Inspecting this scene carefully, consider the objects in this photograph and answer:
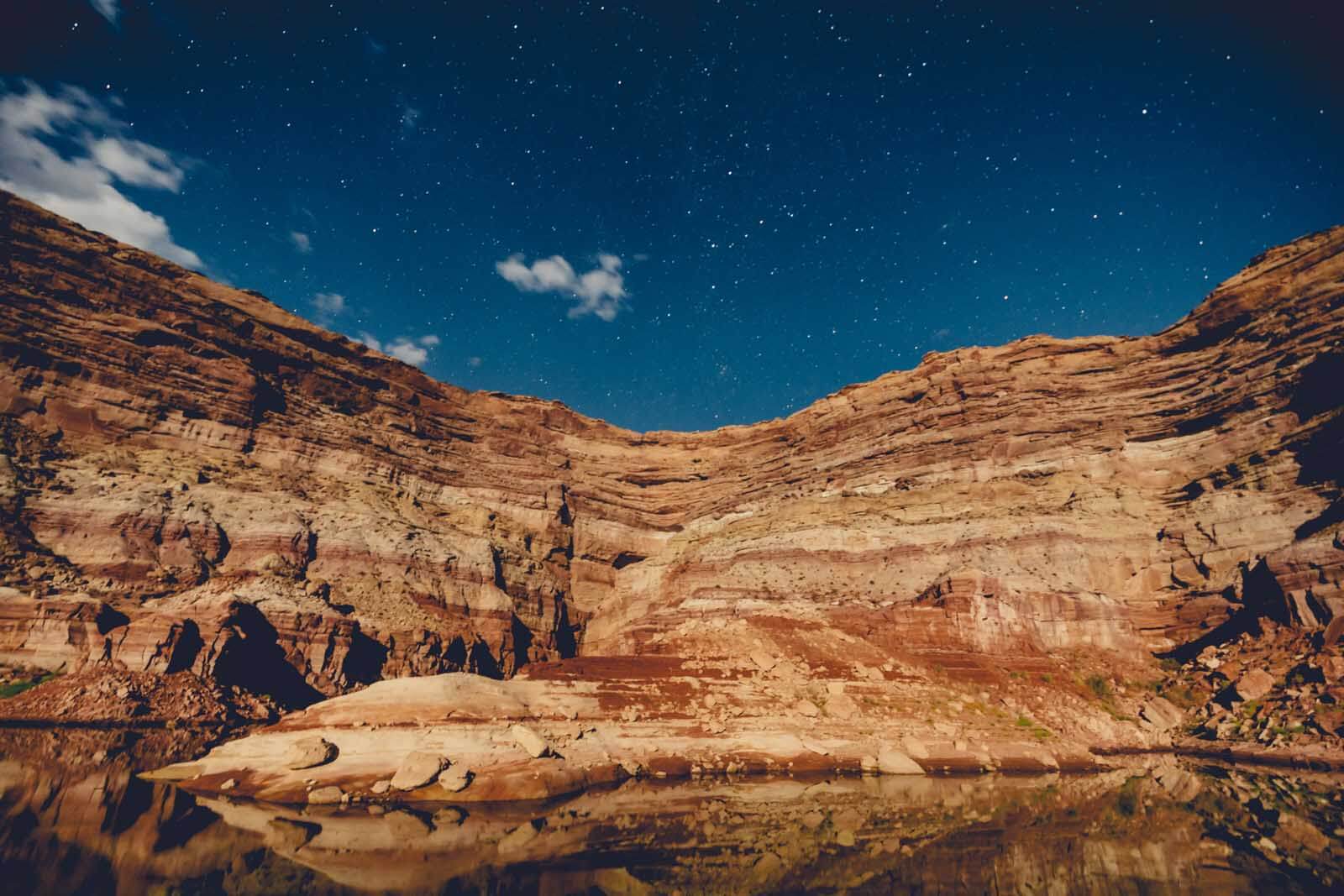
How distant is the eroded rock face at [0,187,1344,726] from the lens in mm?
33531

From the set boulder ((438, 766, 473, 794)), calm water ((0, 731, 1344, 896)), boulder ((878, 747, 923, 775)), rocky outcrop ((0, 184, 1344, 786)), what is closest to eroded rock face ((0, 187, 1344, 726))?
rocky outcrop ((0, 184, 1344, 786))

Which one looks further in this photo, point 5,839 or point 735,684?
point 735,684

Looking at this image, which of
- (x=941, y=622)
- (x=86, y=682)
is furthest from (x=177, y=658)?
(x=941, y=622)

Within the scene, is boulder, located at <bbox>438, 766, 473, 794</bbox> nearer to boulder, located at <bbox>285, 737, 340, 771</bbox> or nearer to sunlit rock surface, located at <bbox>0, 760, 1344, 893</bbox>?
sunlit rock surface, located at <bbox>0, 760, 1344, 893</bbox>

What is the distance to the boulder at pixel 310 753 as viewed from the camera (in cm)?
1803

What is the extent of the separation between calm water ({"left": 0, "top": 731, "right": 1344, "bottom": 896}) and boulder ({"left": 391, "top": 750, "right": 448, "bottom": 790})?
1.57 metres

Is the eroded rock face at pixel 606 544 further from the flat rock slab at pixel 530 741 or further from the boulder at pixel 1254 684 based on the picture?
the flat rock slab at pixel 530 741

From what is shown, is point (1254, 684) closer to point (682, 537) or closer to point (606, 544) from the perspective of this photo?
point (682, 537)

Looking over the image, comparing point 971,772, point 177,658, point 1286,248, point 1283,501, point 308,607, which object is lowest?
point 971,772

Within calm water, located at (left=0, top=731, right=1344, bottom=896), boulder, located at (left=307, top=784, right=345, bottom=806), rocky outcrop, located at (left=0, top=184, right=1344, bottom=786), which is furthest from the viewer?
rocky outcrop, located at (left=0, top=184, right=1344, bottom=786)

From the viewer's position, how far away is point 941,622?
3762cm

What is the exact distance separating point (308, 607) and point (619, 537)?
108 ft

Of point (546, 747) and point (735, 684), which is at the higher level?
point (735, 684)

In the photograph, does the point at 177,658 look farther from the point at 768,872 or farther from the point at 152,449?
the point at 768,872
